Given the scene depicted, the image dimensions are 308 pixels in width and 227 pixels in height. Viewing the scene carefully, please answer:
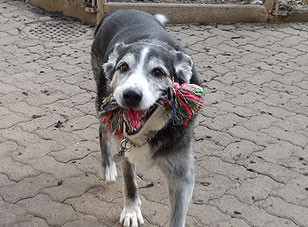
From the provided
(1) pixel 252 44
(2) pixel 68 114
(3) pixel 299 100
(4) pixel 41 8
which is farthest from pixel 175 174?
(4) pixel 41 8

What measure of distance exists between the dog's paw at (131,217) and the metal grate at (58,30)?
3.62 m

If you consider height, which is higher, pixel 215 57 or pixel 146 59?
pixel 146 59

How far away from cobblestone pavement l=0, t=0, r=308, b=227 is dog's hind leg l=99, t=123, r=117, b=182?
0.07 metres

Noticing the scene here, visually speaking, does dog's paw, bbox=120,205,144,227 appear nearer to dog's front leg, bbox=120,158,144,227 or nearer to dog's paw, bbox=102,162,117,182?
dog's front leg, bbox=120,158,144,227

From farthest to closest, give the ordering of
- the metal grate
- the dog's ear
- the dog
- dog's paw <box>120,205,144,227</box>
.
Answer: the metal grate → dog's paw <box>120,205,144,227</box> → the dog's ear → the dog

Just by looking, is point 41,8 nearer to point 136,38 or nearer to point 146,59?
point 136,38

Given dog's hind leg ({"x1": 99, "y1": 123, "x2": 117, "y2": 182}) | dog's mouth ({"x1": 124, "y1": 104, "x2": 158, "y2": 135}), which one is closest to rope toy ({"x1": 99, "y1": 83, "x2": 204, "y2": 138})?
dog's mouth ({"x1": 124, "y1": 104, "x2": 158, "y2": 135})

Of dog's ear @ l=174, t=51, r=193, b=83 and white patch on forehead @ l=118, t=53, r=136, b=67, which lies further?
dog's ear @ l=174, t=51, r=193, b=83

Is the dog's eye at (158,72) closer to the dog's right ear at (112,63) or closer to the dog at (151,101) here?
the dog at (151,101)

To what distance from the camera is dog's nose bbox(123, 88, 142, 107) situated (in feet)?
8.18

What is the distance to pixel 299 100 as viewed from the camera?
16.6 feet

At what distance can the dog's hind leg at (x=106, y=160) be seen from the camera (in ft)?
12.4

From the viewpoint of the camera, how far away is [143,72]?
2.66 m

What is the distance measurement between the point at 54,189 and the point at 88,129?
92 centimetres
